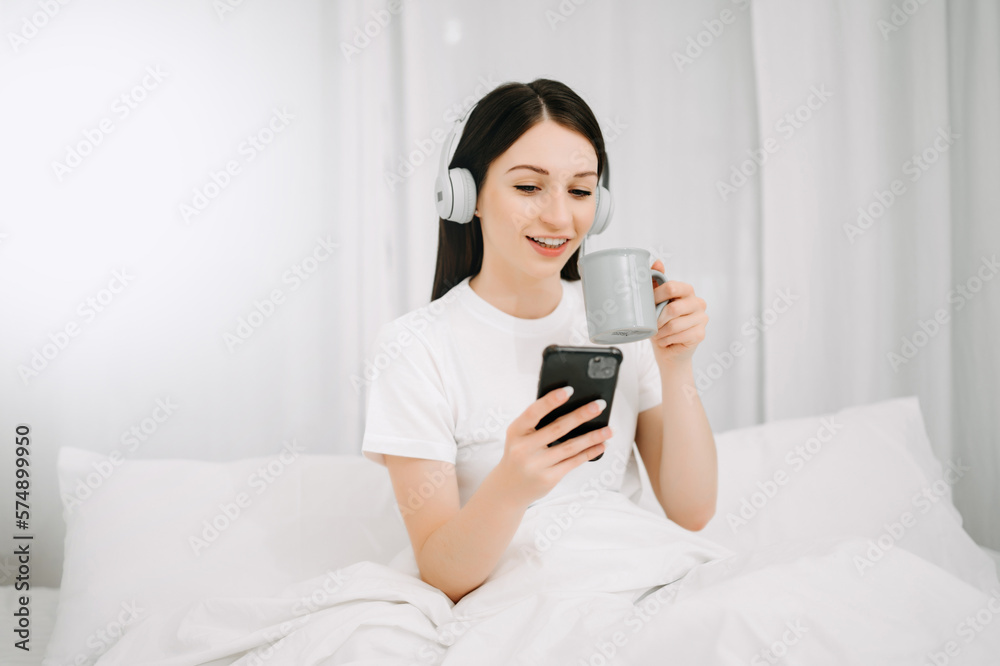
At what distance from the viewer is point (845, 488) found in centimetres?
148

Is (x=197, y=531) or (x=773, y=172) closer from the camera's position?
(x=197, y=531)

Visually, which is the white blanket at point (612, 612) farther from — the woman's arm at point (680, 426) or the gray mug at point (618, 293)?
the gray mug at point (618, 293)

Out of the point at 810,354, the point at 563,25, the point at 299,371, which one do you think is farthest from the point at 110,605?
the point at 810,354

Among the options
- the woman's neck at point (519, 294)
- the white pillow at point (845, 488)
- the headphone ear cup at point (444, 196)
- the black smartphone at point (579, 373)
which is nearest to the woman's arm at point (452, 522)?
the black smartphone at point (579, 373)

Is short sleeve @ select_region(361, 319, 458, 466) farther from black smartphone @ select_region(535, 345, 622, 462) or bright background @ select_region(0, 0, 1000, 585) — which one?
bright background @ select_region(0, 0, 1000, 585)

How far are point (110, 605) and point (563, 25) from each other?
179cm

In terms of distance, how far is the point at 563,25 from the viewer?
1886 millimetres

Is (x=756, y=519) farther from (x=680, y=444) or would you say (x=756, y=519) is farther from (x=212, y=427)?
(x=212, y=427)

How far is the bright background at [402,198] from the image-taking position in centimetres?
137

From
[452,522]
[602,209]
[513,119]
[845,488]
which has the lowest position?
[845,488]

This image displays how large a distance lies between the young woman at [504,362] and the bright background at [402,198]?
633mm

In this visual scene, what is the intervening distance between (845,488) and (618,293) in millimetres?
1026

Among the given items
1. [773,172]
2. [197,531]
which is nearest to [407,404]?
[197,531]

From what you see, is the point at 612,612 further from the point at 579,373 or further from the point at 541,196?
the point at 541,196
